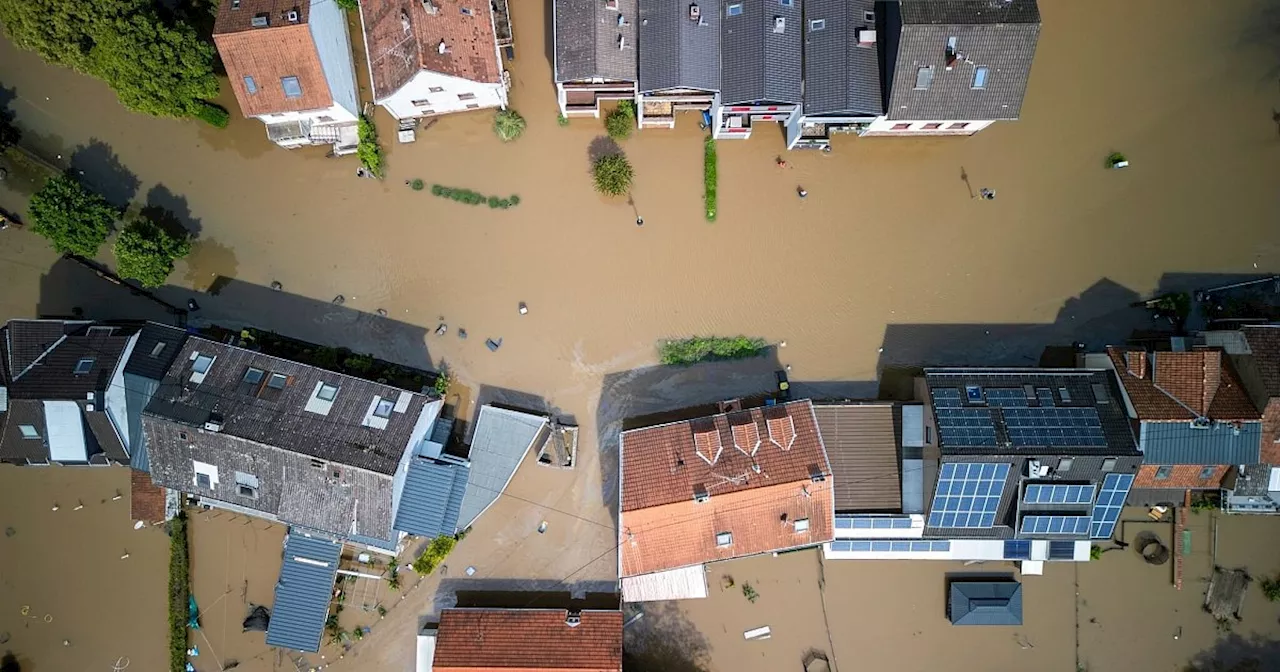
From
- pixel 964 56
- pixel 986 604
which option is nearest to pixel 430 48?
pixel 964 56

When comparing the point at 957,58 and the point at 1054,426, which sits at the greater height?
the point at 957,58

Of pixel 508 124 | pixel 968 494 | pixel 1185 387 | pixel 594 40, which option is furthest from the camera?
pixel 508 124

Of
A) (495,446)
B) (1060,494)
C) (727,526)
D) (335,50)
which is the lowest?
(727,526)

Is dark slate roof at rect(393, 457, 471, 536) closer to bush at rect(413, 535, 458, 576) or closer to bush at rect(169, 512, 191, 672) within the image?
bush at rect(413, 535, 458, 576)

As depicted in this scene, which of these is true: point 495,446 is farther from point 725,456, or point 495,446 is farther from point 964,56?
point 964,56

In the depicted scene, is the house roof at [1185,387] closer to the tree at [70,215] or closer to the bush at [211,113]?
the bush at [211,113]

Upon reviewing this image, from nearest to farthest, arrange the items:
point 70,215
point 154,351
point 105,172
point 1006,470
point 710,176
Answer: point 1006,470 < point 70,215 < point 154,351 < point 710,176 < point 105,172

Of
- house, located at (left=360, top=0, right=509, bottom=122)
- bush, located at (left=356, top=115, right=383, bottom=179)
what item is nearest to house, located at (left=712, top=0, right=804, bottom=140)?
house, located at (left=360, top=0, right=509, bottom=122)

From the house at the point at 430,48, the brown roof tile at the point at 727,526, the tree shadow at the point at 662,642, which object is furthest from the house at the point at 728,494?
the house at the point at 430,48
